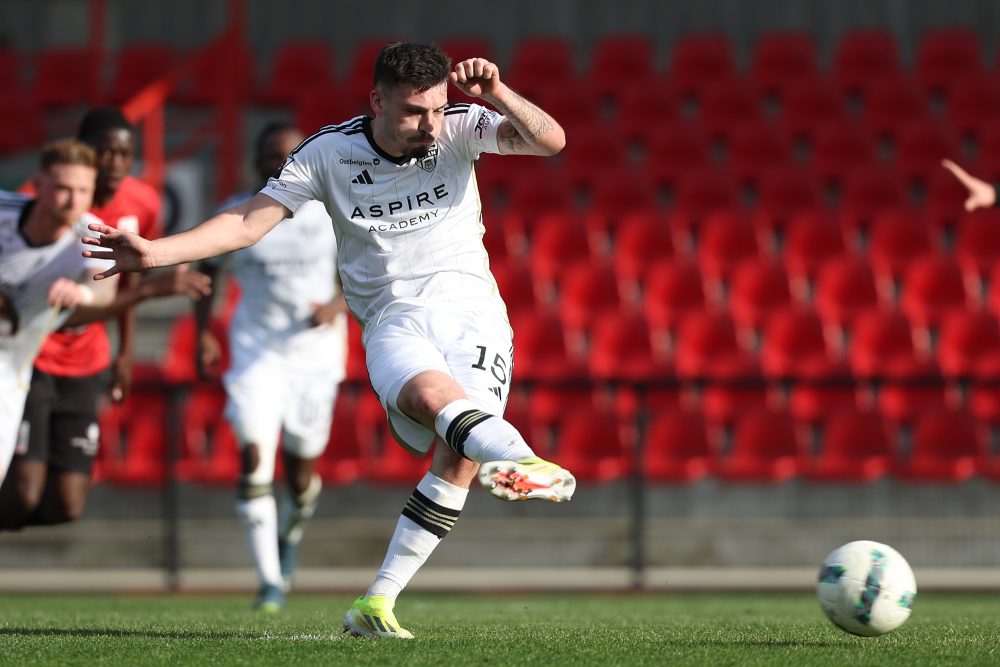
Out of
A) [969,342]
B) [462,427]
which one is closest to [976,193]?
[462,427]

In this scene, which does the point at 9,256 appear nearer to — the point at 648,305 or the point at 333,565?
the point at 333,565

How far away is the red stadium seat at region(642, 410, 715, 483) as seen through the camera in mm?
10266

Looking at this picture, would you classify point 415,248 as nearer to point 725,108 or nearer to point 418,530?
point 418,530

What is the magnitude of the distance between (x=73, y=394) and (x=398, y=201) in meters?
2.50

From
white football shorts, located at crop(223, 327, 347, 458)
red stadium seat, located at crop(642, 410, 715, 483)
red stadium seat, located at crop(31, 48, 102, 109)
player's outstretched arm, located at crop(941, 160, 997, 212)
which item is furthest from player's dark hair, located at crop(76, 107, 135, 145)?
red stadium seat, located at crop(31, 48, 102, 109)

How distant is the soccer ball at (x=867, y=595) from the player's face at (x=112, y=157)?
3.91 metres

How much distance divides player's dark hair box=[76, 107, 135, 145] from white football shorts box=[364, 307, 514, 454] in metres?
2.26

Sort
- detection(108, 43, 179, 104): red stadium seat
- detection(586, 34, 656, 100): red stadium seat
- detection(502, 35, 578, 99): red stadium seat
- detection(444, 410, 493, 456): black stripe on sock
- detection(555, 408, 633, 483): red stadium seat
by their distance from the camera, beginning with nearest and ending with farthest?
detection(444, 410, 493, 456): black stripe on sock
detection(555, 408, 633, 483): red stadium seat
detection(586, 34, 656, 100): red stadium seat
detection(502, 35, 578, 99): red stadium seat
detection(108, 43, 179, 104): red stadium seat

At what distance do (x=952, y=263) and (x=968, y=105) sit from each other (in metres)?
3.06

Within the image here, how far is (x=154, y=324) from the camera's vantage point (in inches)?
504

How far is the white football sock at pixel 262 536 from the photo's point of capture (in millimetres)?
7516

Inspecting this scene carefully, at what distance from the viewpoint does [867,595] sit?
4711mm

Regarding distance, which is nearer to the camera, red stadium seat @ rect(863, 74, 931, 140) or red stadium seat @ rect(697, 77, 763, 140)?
red stadium seat @ rect(863, 74, 931, 140)

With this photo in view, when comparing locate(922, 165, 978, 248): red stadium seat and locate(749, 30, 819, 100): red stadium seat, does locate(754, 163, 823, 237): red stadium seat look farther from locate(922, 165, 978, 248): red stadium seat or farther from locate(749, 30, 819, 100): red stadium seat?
locate(749, 30, 819, 100): red stadium seat
